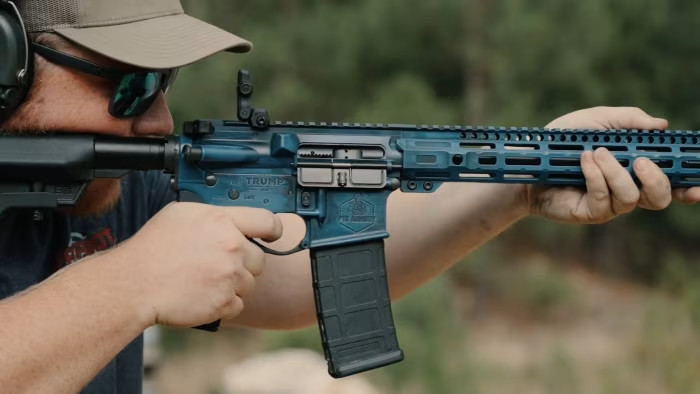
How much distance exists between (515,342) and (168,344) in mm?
4342

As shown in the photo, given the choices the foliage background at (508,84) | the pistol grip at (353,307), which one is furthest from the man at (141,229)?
the foliage background at (508,84)

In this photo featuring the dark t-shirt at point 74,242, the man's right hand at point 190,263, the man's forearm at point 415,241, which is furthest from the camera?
the man's forearm at point 415,241

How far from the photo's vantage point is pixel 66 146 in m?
2.00

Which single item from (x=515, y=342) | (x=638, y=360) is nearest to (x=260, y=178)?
(x=638, y=360)

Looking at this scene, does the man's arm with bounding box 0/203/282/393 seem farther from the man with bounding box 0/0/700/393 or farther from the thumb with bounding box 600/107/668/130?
the thumb with bounding box 600/107/668/130

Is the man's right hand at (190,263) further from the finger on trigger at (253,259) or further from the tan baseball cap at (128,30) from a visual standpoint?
the tan baseball cap at (128,30)

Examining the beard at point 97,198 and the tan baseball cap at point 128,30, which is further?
the beard at point 97,198

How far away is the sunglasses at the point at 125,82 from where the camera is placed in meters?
1.98

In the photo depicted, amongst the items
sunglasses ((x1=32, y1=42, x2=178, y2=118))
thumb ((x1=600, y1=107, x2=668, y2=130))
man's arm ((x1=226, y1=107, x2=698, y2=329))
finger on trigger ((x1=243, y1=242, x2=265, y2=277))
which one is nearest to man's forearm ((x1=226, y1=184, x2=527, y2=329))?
man's arm ((x1=226, y1=107, x2=698, y2=329))

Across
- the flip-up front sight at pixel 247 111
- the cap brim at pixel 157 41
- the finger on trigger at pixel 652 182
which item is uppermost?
the cap brim at pixel 157 41

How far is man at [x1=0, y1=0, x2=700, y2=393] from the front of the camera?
5.89ft

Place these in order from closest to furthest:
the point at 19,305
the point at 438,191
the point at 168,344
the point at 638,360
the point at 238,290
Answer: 1. the point at 19,305
2. the point at 238,290
3. the point at 438,191
4. the point at 638,360
5. the point at 168,344

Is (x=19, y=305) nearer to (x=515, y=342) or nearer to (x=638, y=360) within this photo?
(x=638, y=360)

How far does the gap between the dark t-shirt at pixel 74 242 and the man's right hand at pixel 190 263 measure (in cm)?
35
